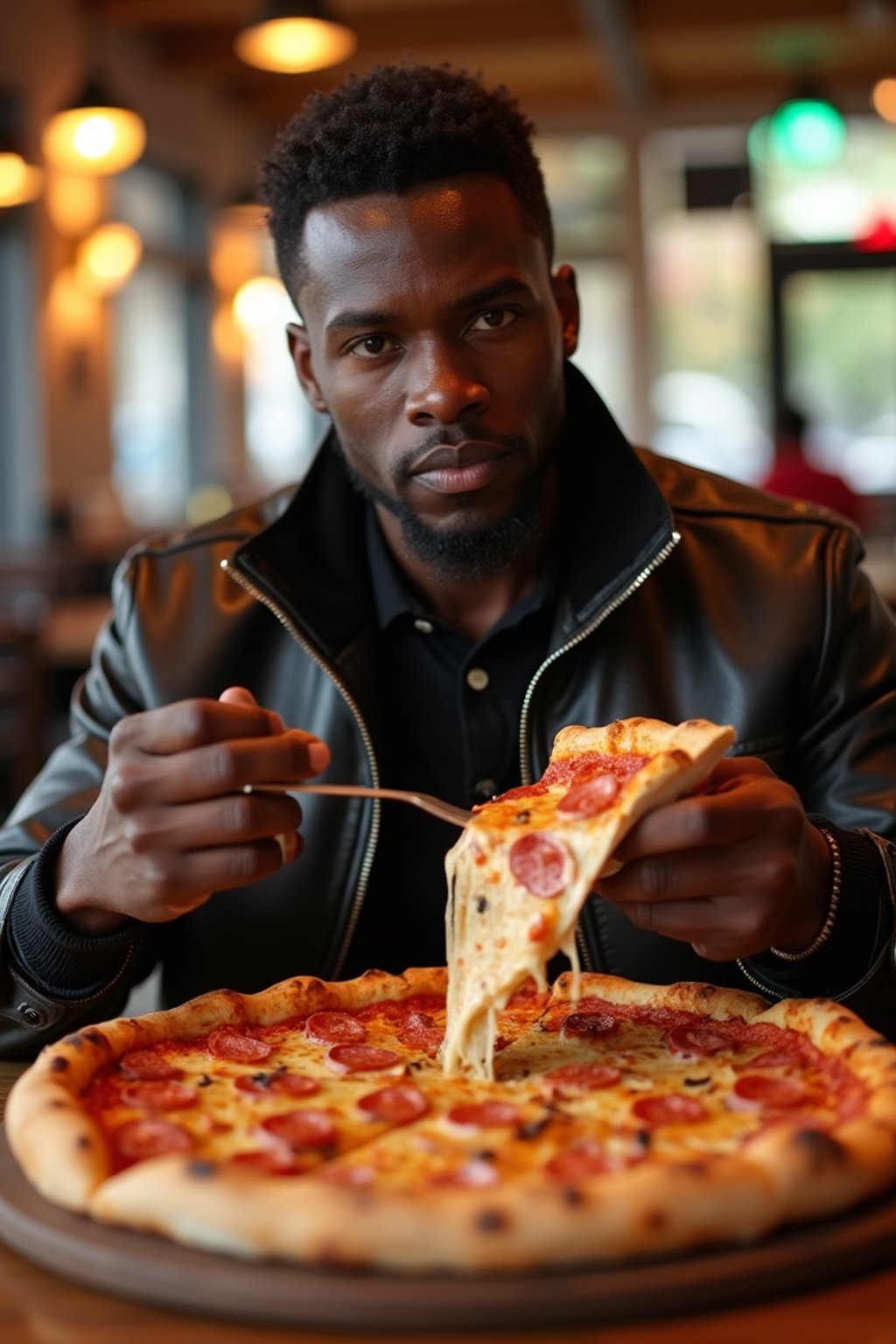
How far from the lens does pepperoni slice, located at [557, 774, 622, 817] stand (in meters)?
1.30

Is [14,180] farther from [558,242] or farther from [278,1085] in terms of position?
[278,1085]

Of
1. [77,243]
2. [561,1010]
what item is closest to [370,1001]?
[561,1010]

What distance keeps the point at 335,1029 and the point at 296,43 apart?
463cm

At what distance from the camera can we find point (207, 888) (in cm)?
141

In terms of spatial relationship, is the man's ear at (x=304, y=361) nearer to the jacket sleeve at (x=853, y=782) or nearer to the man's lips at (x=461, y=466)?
the man's lips at (x=461, y=466)

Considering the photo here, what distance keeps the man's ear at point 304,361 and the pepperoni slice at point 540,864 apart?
0.93 metres

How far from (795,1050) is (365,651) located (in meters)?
0.85

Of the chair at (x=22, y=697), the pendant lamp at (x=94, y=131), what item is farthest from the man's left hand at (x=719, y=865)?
the pendant lamp at (x=94, y=131)

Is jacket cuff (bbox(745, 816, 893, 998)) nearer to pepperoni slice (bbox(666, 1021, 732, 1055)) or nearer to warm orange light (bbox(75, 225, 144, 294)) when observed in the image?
pepperoni slice (bbox(666, 1021, 732, 1055))

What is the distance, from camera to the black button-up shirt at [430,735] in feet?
6.61

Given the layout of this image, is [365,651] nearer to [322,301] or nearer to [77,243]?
[322,301]

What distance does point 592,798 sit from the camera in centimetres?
132

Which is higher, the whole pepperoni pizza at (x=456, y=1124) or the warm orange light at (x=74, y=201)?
the warm orange light at (x=74, y=201)

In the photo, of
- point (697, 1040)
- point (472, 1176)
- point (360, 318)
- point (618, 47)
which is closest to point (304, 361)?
point (360, 318)
